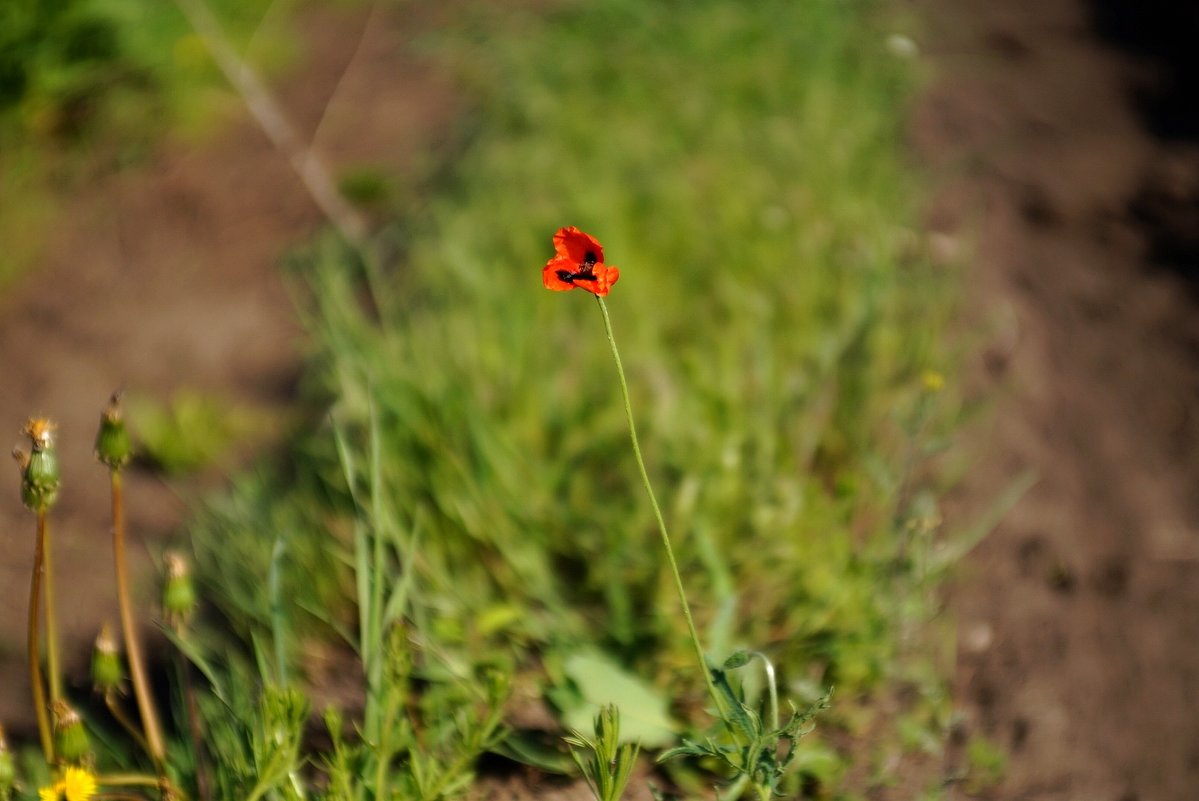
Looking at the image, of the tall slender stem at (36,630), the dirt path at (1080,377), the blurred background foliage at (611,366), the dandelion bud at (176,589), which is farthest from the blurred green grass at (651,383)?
the tall slender stem at (36,630)

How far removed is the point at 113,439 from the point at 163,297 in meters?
1.52

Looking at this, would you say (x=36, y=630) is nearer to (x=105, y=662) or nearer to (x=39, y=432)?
(x=105, y=662)

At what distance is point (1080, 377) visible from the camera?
209 cm

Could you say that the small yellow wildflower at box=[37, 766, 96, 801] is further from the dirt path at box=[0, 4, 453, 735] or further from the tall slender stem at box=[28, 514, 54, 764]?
→ the dirt path at box=[0, 4, 453, 735]

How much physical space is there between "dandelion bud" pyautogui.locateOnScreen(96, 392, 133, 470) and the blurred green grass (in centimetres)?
33

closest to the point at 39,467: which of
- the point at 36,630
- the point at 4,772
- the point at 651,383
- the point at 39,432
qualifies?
the point at 39,432

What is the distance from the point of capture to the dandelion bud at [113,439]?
120 centimetres

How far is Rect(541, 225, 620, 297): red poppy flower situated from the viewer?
3.37ft

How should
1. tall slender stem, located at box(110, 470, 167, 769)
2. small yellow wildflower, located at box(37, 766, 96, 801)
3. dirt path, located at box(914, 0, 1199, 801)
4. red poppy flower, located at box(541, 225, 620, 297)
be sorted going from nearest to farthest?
red poppy flower, located at box(541, 225, 620, 297) → small yellow wildflower, located at box(37, 766, 96, 801) → tall slender stem, located at box(110, 470, 167, 769) → dirt path, located at box(914, 0, 1199, 801)

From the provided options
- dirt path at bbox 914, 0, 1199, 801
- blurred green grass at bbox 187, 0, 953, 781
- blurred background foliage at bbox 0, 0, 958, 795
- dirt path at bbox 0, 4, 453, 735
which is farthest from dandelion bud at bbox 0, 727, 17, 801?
dirt path at bbox 914, 0, 1199, 801

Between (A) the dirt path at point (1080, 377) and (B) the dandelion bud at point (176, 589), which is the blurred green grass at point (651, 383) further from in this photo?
(B) the dandelion bud at point (176, 589)

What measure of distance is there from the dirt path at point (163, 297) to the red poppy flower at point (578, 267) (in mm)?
1174

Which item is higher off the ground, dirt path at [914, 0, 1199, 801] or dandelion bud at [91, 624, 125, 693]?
dandelion bud at [91, 624, 125, 693]

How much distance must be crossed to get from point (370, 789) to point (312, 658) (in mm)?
448
